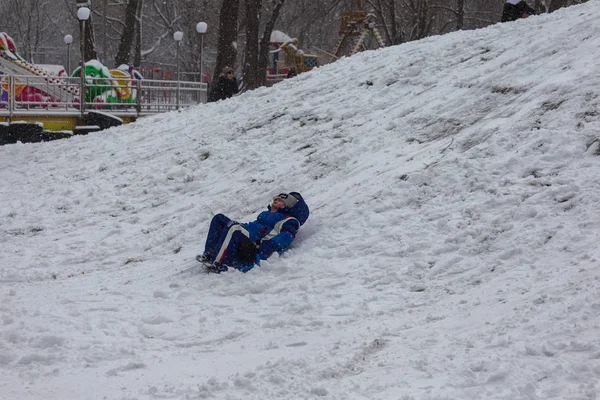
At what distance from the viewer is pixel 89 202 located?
11289 mm

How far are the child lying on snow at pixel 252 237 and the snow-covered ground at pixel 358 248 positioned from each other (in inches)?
6.7

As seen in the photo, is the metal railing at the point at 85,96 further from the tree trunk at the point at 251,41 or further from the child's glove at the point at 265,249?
the child's glove at the point at 265,249

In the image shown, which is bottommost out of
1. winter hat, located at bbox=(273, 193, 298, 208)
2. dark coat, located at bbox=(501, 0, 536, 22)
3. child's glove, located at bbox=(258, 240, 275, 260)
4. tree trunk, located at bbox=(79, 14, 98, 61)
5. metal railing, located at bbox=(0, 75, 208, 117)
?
child's glove, located at bbox=(258, 240, 275, 260)

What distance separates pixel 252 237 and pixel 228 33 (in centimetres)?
1533

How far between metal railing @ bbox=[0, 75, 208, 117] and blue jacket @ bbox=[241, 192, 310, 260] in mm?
12353

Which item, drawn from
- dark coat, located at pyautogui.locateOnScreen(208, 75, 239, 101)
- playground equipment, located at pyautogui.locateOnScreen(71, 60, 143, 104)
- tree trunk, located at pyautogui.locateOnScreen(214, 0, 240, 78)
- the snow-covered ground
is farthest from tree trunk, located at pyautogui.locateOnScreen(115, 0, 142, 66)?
the snow-covered ground

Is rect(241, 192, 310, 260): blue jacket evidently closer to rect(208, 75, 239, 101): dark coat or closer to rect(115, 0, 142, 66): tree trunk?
rect(208, 75, 239, 101): dark coat

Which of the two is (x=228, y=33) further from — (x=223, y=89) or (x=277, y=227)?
(x=277, y=227)

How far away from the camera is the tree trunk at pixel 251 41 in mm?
23291

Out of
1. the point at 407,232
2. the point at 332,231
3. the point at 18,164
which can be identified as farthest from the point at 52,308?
the point at 18,164

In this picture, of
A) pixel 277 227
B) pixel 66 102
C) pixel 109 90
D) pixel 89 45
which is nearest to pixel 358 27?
pixel 89 45

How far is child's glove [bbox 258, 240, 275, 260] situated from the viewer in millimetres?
7191

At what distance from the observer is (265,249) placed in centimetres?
721

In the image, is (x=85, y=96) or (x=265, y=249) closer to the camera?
(x=265, y=249)
